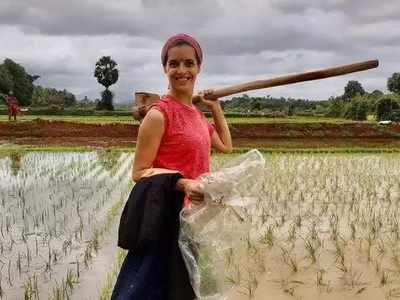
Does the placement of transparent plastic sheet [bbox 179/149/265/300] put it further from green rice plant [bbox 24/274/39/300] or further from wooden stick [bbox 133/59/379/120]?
green rice plant [bbox 24/274/39/300]

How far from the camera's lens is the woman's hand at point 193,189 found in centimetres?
183

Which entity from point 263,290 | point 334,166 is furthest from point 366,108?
point 263,290

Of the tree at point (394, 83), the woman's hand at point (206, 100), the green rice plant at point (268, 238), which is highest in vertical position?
the tree at point (394, 83)

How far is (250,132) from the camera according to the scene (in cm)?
1764

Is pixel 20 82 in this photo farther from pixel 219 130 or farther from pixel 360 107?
pixel 219 130

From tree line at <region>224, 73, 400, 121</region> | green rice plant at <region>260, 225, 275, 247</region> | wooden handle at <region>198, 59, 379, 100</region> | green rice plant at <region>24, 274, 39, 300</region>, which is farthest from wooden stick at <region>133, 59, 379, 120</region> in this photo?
tree line at <region>224, 73, 400, 121</region>

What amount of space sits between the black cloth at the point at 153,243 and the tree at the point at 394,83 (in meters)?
38.6

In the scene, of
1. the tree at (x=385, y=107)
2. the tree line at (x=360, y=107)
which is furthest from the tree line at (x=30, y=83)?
the tree at (x=385, y=107)

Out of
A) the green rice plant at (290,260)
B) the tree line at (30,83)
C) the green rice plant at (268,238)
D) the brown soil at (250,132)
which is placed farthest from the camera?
the tree line at (30,83)

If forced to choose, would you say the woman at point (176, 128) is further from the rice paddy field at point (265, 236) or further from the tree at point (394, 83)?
the tree at point (394, 83)

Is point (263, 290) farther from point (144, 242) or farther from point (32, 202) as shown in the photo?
point (32, 202)

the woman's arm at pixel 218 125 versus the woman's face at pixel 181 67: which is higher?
the woman's face at pixel 181 67

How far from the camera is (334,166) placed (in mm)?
9422

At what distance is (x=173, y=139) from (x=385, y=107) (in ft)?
89.8
